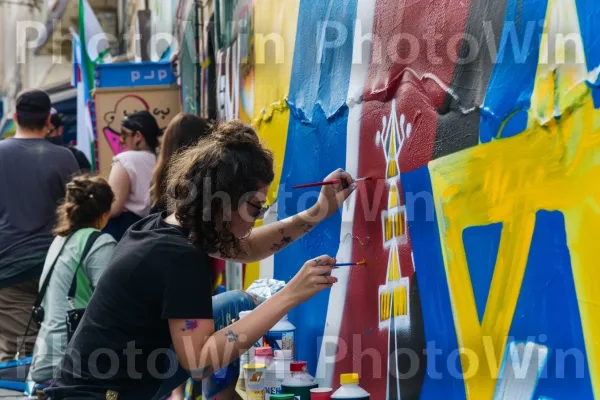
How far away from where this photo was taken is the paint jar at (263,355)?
4.31 metres

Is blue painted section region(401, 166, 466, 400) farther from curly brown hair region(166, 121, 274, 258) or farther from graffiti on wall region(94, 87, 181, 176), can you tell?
graffiti on wall region(94, 87, 181, 176)

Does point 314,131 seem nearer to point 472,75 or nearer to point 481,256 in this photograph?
point 472,75

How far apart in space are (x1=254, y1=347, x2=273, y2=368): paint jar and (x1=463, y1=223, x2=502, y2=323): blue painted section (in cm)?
158

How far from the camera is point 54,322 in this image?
5.80 metres

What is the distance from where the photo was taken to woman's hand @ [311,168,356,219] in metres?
3.94

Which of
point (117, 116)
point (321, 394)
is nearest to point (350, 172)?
point (321, 394)

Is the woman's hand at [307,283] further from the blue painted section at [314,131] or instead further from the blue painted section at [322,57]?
the blue painted section at [322,57]

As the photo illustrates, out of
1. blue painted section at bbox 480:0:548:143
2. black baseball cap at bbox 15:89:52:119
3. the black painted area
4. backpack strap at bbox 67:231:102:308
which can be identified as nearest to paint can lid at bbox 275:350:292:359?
the black painted area

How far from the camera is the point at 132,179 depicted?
6836 mm

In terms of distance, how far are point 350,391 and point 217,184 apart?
35.4 inches

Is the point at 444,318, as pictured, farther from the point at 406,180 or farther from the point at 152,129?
the point at 152,129

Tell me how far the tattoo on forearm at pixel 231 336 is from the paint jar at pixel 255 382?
1082 mm

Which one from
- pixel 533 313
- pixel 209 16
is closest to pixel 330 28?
pixel 533 313

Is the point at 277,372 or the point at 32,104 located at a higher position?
the point at 32,104
